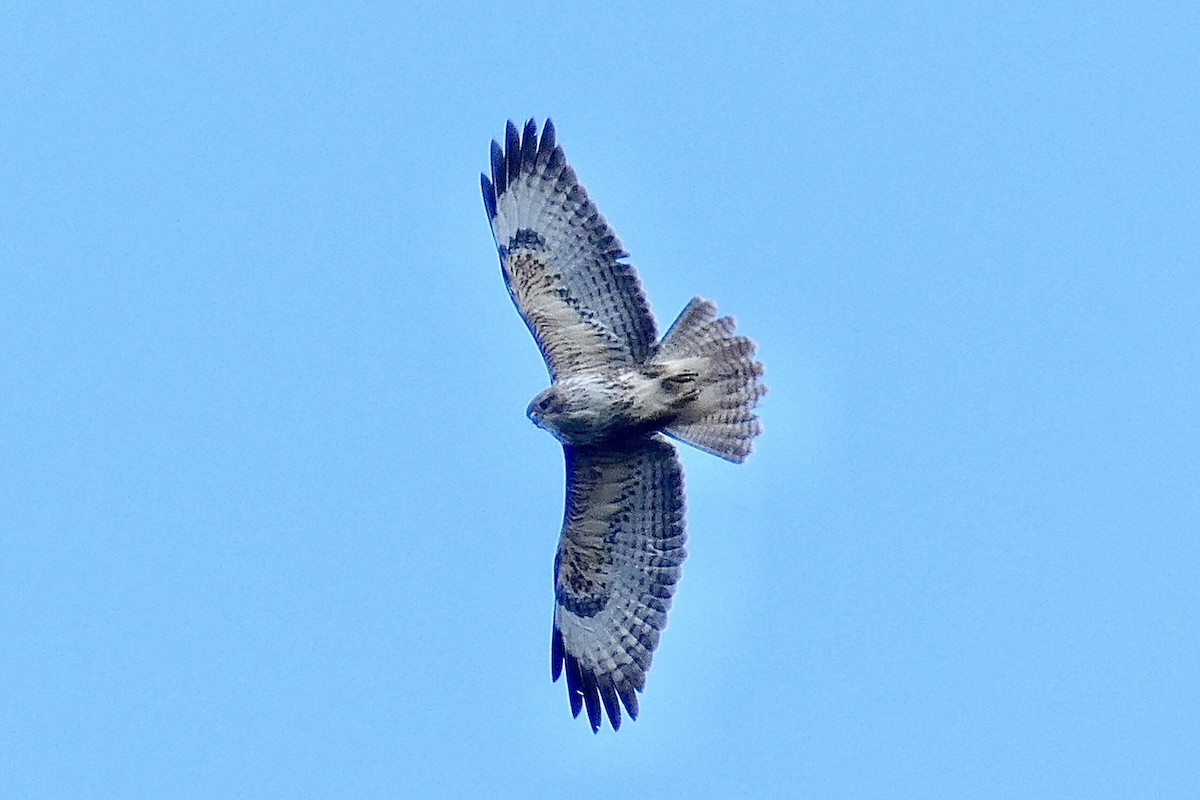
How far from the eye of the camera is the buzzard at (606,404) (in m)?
9.48

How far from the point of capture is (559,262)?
979cm

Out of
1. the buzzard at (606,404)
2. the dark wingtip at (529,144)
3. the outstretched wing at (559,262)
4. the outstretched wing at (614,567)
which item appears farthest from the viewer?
the dark wingtip at (529,144)

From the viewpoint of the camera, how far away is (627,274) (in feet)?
31.4

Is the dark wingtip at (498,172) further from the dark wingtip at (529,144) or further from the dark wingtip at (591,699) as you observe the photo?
the dark wingtip at (591,699)

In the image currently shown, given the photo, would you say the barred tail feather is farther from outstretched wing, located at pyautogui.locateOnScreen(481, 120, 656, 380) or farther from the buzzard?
outstretched wing, located at pyautogui.locateOnScreen(481, 120, 656, 380)

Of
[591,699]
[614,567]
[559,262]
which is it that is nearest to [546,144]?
[559,262]

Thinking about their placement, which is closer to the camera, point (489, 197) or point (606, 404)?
point (606, 404)

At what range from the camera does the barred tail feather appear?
9523mm

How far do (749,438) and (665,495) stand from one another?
22.0 inches

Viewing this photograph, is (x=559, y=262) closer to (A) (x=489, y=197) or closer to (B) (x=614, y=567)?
(A) (x=489, y=197)

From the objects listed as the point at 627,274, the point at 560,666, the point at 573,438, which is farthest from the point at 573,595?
the point at 627,274

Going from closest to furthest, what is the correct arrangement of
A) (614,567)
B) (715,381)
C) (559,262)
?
(715,381) < (559,262) < (614,567)

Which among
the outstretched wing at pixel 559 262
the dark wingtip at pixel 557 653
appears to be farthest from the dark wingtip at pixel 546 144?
the dark wingtip at pixel 557 653

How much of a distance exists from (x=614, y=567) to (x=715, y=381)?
1206 mm
